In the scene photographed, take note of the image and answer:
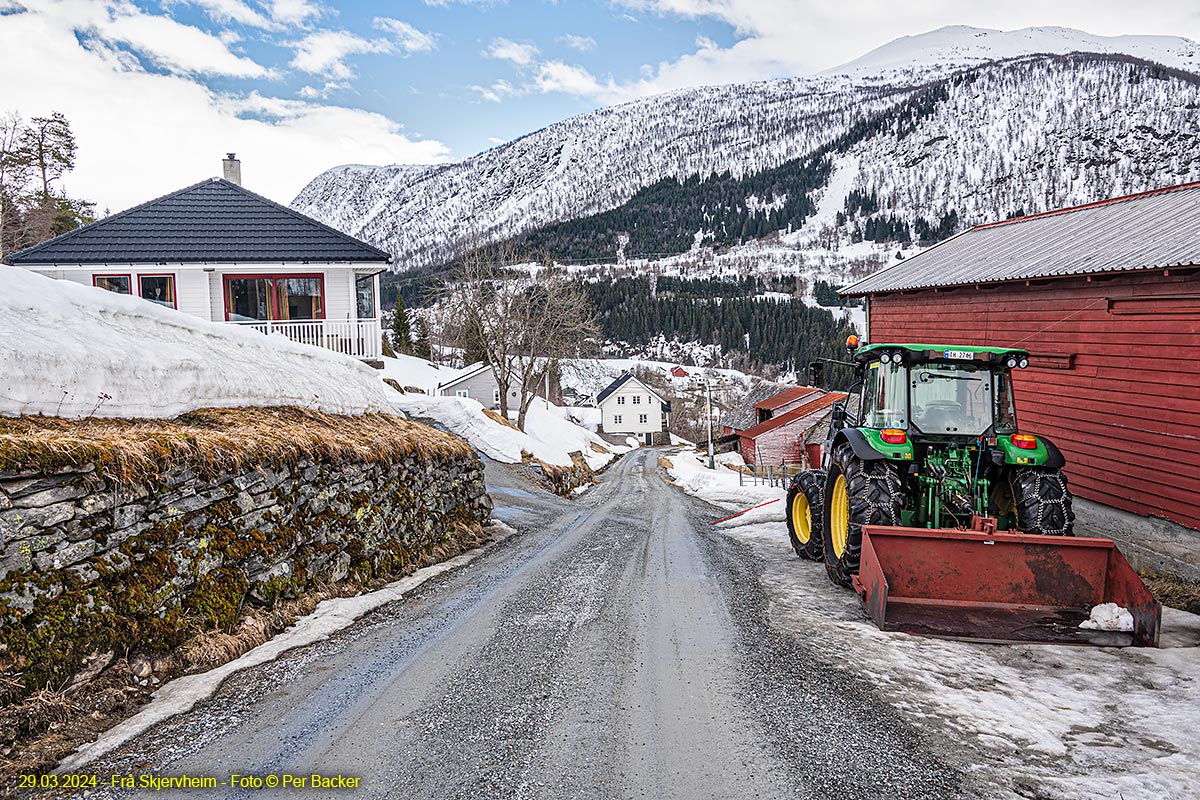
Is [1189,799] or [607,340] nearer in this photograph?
[1189,799]

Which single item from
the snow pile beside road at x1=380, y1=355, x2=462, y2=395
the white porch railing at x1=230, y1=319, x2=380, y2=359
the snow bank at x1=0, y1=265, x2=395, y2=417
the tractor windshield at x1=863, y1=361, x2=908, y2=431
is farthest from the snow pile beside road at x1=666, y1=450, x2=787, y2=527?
the snow pile beside road at x1=380, y1=355, x2=462, y2=395

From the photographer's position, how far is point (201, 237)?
2011cm

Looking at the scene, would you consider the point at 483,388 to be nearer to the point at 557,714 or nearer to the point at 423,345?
the point at 423,345

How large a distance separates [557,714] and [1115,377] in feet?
33.5

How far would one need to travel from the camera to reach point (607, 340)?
140625 millimetres

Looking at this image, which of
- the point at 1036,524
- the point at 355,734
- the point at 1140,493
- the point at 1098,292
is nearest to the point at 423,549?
the point at 355,734

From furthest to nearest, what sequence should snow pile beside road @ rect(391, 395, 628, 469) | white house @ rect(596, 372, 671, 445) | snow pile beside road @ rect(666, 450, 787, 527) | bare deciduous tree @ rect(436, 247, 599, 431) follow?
white house @ rect(596, 372, 671, 445) < bare deciduous tree @ rect(436, 247, 599, 431) < snow pile beside road @ rect(391, 395, 628, 469) < snow pile beside road @ rect(666, 450, 787, 527)

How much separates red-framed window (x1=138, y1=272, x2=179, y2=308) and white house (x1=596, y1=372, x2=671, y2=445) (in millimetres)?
75020

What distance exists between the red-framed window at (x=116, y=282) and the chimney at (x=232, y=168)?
650cm

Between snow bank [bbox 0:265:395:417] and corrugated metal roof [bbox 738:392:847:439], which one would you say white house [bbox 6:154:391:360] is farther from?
corrugated metal roof [bbox 738:392:847:439]

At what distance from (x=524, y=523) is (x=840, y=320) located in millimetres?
138656

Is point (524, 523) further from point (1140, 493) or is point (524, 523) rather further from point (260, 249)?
point (260, 249)

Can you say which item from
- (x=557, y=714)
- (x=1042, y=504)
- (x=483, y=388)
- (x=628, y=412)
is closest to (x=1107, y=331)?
(x=1042, y=504)

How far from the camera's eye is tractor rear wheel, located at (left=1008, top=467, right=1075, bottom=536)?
7.20 meters
